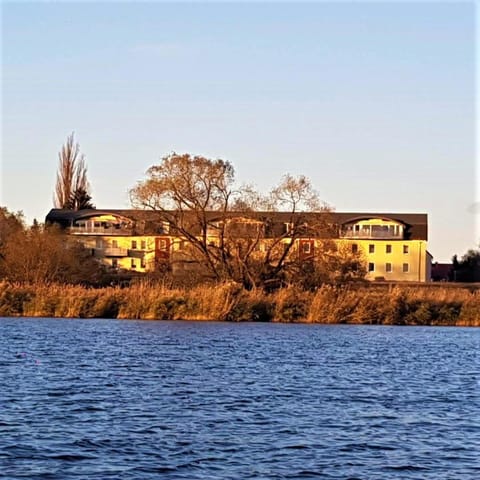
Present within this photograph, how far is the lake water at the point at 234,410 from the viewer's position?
16.5 meters

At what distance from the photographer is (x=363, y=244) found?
109 metres

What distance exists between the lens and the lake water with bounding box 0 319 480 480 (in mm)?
16547

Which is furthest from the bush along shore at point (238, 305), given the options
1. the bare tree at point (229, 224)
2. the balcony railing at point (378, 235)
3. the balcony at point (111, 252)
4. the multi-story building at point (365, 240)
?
the balcony railing at point (378, 235)

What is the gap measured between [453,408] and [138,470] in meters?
9.32

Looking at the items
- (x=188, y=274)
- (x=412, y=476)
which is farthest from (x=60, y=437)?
(x=188, y=274)

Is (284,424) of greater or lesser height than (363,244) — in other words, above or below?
below

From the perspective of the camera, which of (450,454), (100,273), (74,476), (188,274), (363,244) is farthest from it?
(363,244)

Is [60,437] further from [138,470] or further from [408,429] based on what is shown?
[408,429]

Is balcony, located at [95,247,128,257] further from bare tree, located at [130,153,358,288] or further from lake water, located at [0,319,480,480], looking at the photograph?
lake water, located at [0,319,480,480]

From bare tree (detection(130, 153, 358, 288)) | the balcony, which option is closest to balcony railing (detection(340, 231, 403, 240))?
the balcony

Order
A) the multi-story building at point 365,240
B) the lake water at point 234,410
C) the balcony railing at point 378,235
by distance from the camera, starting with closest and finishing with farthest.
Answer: the lake water at point 234,410
the multi-story building at point 365,240
the balcony railing at point 378,235

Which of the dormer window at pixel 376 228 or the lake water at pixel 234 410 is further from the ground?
the dormer window at pixel 376 228

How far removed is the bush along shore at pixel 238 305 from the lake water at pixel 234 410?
1204 cm

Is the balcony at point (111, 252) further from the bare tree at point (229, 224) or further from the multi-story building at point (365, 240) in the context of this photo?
the bare tree at point (229, 224)
